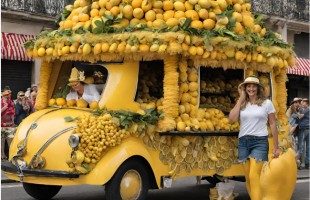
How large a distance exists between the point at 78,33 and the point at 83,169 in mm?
2081

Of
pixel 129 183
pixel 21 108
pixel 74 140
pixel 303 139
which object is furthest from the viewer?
pixel 303 139

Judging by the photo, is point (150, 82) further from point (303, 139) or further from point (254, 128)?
point (303, 139)

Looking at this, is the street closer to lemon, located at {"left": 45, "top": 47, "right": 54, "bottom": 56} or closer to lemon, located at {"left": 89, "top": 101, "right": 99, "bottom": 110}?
lemon, located at {"left": 89, "top": 101, "right": 99, "bottom": 110}

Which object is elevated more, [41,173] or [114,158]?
[114,158]

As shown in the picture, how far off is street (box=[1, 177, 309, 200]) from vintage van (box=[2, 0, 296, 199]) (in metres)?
0.67

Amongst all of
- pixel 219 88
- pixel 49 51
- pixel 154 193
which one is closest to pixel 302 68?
pixel 154 193

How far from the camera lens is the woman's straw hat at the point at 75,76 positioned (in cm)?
940

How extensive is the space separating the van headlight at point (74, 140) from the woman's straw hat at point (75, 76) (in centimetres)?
133

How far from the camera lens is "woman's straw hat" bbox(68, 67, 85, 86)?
9.40 meters

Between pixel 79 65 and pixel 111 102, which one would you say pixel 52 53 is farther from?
pixel 111 102

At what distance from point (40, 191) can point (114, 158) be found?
6.22ft

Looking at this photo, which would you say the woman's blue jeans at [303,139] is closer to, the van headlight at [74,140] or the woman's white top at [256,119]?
the woman's white top at [256,119]

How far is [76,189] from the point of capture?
11.2 m

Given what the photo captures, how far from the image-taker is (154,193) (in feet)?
36.8
